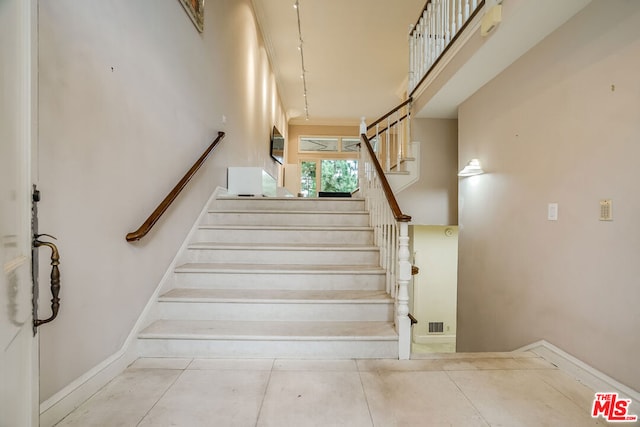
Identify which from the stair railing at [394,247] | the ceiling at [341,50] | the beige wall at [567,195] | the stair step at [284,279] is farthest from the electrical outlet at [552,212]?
the ceiling at [341,50]

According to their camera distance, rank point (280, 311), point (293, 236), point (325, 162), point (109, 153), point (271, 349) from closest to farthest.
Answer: point (109, 153) < point (271, 349) < point (280, 311) < point (293, 236) < point (325, 162)

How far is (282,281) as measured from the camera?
2594 millimetres

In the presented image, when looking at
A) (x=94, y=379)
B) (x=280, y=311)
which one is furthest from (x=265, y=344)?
(x=94, y=379)

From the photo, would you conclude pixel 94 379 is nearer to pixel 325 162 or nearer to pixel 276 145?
pixel 276 145

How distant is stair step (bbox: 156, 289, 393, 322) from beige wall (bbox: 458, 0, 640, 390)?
1263 millimetres

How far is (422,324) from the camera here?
591 centimetres

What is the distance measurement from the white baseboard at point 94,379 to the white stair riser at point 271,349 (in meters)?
0.21

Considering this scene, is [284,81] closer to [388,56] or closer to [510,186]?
[388,56]

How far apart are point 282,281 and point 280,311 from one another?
0.31 meters

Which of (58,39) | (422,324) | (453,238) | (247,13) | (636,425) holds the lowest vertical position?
(422,324)

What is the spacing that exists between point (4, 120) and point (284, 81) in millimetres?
7477

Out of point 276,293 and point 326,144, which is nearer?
point 276,293

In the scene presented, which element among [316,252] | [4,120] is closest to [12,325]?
[4,120]

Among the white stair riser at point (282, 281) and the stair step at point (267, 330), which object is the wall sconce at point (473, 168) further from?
the stair step at point (267, 330)
